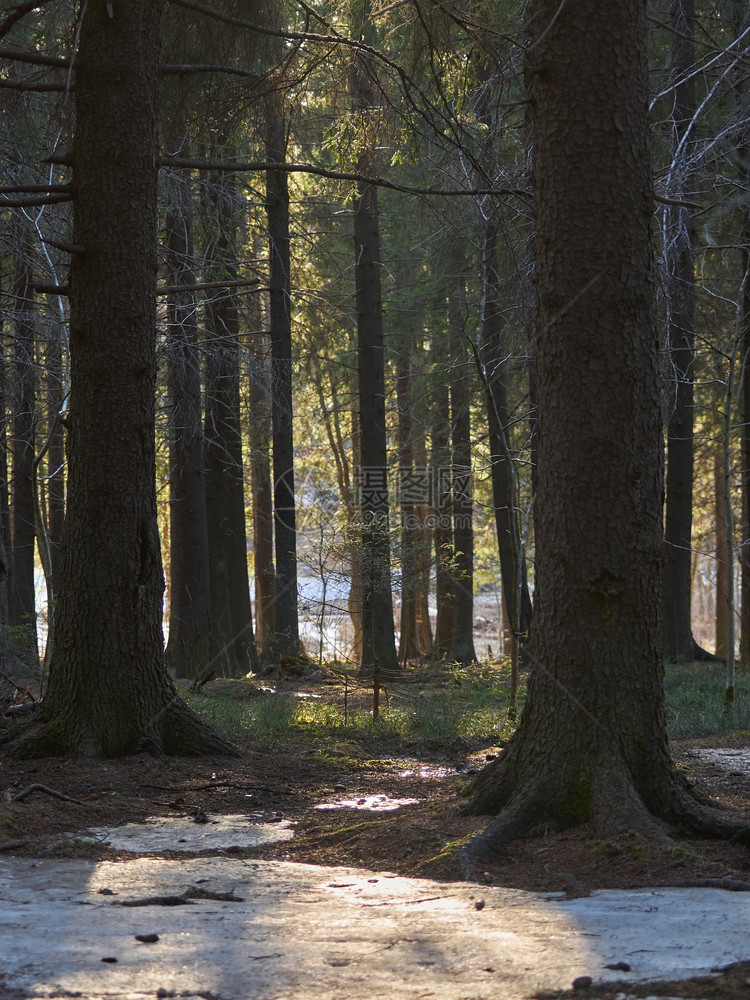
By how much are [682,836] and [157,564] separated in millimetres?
3988

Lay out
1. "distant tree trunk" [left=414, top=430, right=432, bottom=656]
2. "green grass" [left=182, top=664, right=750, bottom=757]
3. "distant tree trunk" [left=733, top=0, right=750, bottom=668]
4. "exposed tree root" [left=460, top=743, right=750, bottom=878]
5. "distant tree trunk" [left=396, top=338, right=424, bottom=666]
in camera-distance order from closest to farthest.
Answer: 1. "exposed tree root" [left=460, top=743, right=750, bottom=878]
2. "green grass" [left=182, top=664, right=750, bottom=757]
3. "distant tree trunk" [left=733, top=0, right=750, bottom=668]
4. "distant tree trunk" [left=396, top=338, right=424, bottom=666]
5. "distant tree trunk" [left=414, top=430, right=432, bottom=656]

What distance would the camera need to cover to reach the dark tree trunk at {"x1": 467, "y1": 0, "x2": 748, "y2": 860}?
14.9 ft

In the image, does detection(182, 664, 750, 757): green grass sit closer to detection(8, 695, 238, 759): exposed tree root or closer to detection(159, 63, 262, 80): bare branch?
detection(8, 695, 238, 759): exposed tree root

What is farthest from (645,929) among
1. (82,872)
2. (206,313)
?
(206,313)

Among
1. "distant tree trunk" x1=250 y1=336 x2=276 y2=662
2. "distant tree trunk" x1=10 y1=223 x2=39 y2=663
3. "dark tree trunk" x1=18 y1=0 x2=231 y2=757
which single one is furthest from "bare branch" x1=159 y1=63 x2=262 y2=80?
"distant tree trunk" x1=250 y1=336 x2=276 y2=662

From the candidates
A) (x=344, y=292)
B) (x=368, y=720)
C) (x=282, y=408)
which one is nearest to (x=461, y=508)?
(x=344, y=292)

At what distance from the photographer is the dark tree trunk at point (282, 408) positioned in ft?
46.1

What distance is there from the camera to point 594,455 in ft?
15.2

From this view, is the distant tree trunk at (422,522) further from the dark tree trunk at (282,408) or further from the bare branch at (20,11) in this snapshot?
the bare branch at (20,11)

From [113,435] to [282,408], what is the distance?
298 inches

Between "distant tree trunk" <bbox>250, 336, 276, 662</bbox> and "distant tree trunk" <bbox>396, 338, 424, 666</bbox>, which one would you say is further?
"distant tree trunk" <bbox>396, 338, 424, 666</bbox>

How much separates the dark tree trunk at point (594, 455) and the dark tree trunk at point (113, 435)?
283 cm

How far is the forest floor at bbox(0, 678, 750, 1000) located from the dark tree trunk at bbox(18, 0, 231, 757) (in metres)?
0.41

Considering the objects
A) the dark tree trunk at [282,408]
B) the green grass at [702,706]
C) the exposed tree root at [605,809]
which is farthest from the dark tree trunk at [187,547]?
the exposed tree root at [605,809]
